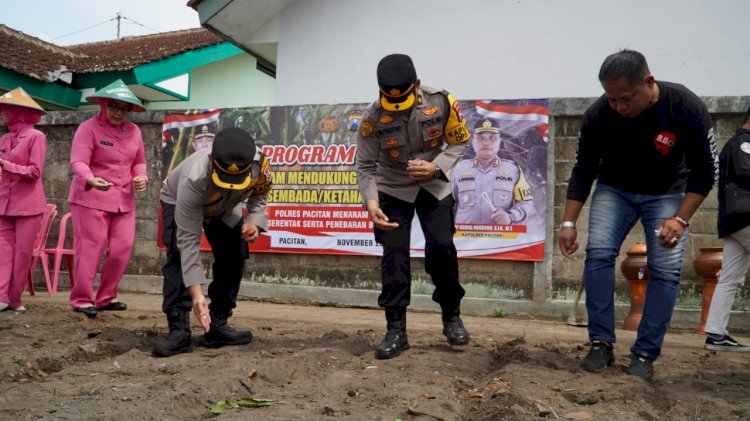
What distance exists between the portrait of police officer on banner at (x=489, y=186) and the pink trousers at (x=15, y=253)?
3994 millimetres

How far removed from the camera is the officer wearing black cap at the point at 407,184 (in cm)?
401

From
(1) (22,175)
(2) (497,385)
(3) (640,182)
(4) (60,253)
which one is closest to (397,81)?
(3) (640,182)

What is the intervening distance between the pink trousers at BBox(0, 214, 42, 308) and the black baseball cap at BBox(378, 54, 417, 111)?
389 cm

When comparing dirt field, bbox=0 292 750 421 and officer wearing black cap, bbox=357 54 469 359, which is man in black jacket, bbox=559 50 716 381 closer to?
dirt field, bbox=0 292 750 421

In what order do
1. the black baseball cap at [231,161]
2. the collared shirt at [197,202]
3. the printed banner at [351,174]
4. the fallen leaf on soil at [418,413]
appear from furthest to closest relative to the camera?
the printed banner at [351,174] < the collared shirt at [197,202] < the black baseball cap at [231,161] < the fallen leaf on soil at [418,413]

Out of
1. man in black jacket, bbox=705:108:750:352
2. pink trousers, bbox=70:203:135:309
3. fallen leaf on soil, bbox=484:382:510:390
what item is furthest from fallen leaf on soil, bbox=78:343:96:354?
man in black jacket, bbox=705:108:750:352

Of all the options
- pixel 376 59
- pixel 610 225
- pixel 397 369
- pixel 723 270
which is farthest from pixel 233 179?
pixel 376 59

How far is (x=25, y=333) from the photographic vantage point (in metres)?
4.71

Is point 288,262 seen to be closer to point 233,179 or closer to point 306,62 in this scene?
point 306,62

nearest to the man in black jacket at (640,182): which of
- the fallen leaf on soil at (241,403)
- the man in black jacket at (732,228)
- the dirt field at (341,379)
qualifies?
the dirt field at (341,379)

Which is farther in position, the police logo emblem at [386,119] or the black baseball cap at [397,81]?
the police logo emblem at [386,119]

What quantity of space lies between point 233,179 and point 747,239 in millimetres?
3664

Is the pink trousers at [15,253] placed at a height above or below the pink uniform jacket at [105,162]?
below

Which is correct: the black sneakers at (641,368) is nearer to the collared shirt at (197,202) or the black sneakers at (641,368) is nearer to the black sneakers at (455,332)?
the black sneakers at (455,332)
